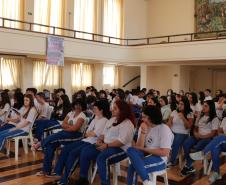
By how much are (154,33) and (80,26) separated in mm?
5320

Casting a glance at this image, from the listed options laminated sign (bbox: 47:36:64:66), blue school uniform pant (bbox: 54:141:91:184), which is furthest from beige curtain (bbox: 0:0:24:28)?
blue school uniform pant (bbox: 54:141:91:184)

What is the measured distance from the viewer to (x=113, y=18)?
15805 mm

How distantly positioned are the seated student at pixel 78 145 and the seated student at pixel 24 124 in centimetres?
132

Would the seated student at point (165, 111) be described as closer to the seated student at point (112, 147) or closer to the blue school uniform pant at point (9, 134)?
the seated student at point (112, 147)

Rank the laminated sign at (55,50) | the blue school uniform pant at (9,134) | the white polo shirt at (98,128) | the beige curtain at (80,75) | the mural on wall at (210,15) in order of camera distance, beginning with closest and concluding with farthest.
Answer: the white polo shirt at (98,128)
the blue school uniform pant at (9,134)
the laminated sign at (55,50)
the beige curtain at (80,75)
the mural on wall at (210,15)

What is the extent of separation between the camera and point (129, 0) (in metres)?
16.5

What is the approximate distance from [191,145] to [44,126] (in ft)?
9.12

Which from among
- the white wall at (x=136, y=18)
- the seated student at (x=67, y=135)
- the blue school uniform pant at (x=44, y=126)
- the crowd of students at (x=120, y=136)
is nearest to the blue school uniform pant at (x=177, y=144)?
the crowd of students at (x=120, y=136)

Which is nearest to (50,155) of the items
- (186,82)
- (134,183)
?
(134,183)

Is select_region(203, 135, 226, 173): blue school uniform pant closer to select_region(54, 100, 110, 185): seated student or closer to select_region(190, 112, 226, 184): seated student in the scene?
select_region(190, 112, 226, 184): seated student

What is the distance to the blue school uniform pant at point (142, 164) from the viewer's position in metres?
3.31

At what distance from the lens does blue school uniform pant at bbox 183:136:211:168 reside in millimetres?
4652

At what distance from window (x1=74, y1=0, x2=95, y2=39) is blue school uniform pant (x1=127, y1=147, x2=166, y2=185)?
1115cm

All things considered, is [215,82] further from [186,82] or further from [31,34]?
[31,34]
